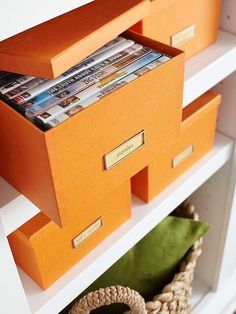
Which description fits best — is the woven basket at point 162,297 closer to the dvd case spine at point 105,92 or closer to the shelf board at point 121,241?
the shelf board at point 121,241

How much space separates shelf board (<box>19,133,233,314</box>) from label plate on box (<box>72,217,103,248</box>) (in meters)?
0.04

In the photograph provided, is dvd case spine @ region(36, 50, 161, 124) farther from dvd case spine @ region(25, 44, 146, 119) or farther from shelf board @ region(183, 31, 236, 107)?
shelf board @ region(183, 31, 236, 107)

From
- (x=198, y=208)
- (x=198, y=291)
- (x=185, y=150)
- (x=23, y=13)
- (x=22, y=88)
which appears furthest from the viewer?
(x=198, y=291)

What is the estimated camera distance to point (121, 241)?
75cm

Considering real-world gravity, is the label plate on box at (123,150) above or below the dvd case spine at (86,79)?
below

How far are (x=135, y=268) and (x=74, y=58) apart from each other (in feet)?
1.84

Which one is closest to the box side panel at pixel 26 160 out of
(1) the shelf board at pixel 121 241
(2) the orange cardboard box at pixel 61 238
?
(2) the orange cardboard box at pixel 61 238

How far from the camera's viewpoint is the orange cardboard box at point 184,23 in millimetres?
641

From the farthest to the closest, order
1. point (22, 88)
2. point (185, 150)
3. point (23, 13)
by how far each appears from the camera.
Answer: point (185, 150)
point (22, 88)
point (23, 13)

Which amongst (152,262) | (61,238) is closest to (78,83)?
(61,238)

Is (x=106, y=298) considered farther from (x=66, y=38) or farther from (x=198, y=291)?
(x=198, y=291)

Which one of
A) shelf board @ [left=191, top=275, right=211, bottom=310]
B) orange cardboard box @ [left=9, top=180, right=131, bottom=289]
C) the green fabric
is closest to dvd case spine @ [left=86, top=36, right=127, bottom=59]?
orange cardboard box @ [left=9, top=180, right=131, bottom=289]

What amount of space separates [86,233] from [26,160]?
25 centimetres

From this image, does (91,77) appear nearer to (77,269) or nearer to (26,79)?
→ (26,79)
